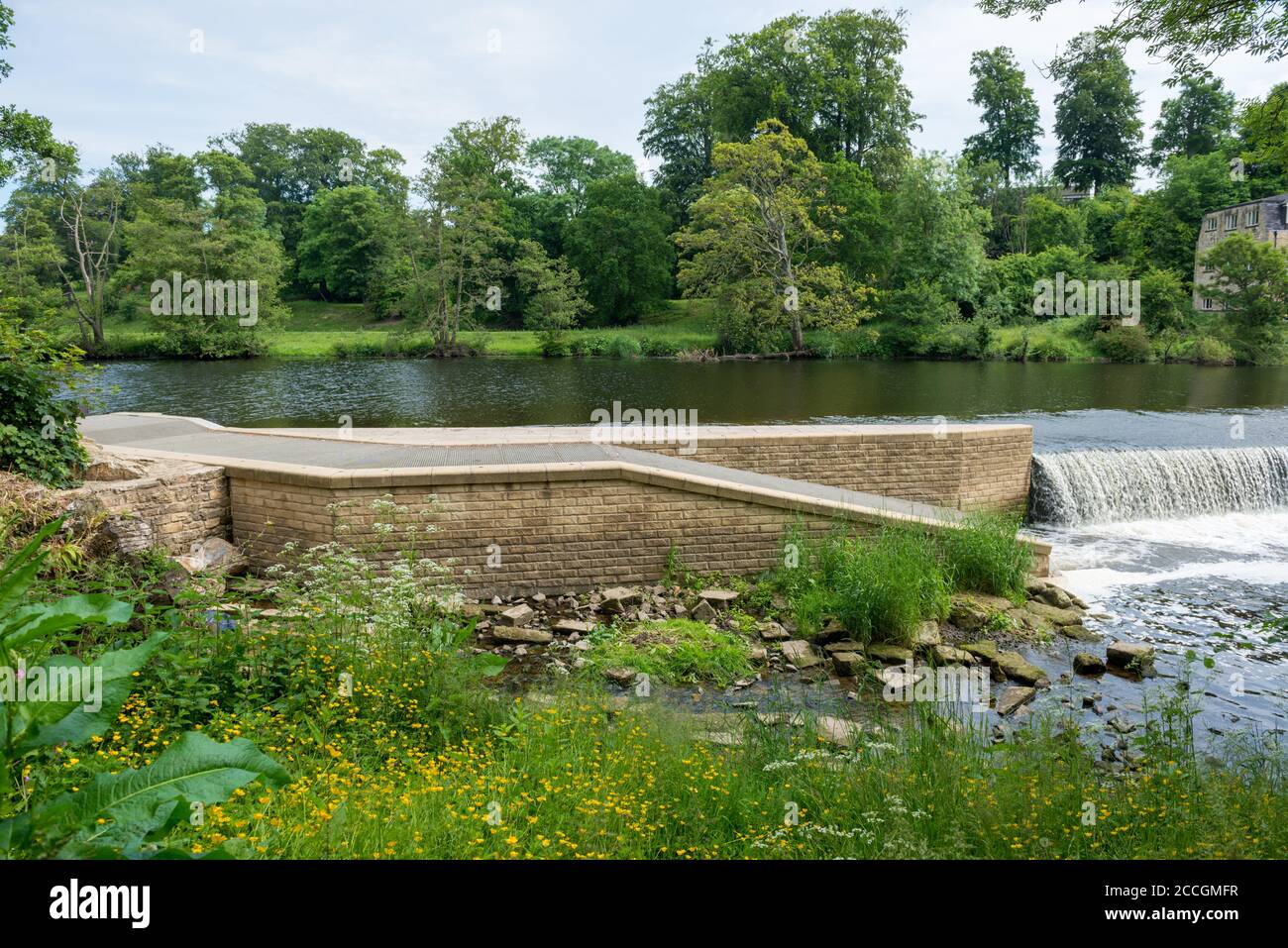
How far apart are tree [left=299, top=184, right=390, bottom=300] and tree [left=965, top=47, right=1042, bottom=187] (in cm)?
4076

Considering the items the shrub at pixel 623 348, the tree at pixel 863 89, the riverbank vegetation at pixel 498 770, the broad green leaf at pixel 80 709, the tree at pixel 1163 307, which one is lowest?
the riverbank vegetation at pixel 498 770

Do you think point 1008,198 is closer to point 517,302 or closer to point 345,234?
point 517,302

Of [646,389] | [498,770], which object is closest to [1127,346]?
[646,389]

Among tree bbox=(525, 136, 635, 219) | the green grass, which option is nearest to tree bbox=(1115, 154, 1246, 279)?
tree bbox=(525, 136, 635, 219)

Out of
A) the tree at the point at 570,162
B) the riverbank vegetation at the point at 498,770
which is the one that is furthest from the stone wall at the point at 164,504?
the tree at the point at 570,162

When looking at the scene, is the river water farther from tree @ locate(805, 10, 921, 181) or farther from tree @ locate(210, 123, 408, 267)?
tree @ locate(210, 123, 408, 267)

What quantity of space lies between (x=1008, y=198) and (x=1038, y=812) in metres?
61.1

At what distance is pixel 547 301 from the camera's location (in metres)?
42.7

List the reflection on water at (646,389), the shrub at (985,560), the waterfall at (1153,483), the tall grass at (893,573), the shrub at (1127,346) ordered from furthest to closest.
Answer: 1. the shrub at (1127,346)
2. the reflection on water at (646,389)
3. the waterfall at (1153,483)
4. the shrub at (985,560)
5. the tall grass at (893,573)

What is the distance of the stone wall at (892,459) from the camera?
13.0m

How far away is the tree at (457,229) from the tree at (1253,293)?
30.6 metres

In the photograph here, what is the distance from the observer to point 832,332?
4203cm

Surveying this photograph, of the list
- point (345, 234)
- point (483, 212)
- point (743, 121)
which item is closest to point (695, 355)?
point (483, 212)

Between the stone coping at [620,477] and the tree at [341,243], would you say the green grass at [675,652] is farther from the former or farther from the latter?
the tree at [341,243]
